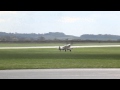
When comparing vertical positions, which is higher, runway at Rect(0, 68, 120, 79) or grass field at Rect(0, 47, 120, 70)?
grass field at Rect(0, 47, 120, 70)

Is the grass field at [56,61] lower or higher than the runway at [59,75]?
higher

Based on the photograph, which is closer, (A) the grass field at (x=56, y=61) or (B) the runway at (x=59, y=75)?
(B) the runway at (x=59, y=75)

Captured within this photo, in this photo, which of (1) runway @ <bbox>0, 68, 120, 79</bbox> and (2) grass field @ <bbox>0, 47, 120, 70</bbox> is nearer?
(1) runway @ <bbox>0, 68, 120, 79</bbox>

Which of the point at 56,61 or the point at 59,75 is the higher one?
the point at 56,61

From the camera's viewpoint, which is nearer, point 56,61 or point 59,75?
point 59,75
